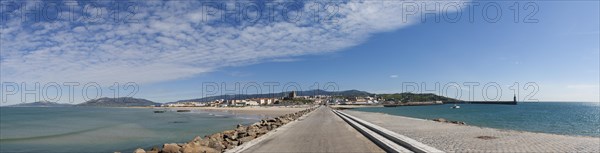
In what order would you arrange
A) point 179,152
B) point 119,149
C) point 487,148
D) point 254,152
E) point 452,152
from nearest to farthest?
point 452,152, point 487,148, point 254,152, point 179,152, point 119,149

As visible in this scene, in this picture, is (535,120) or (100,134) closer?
(100,134)

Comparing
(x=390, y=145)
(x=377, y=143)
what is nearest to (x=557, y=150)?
(x=390, y=145)

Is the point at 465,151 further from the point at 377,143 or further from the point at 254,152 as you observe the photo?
the point at 254,152

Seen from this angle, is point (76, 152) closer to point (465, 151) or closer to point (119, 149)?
point (119, 149)

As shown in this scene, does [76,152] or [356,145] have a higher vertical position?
[356,145]

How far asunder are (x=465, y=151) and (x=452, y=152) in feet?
1.35

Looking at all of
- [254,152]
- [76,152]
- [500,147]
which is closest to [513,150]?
[500,147]

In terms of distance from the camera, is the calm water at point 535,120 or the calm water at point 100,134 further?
the calm water at point 535,120

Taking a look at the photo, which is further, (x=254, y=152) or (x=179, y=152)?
(x=179, y=152)

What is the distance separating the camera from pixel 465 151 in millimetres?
A: 10664

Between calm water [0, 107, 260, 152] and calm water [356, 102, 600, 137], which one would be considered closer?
calm water [0, 107, 260, 152]

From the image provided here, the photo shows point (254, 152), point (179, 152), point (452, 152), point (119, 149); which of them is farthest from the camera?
point (119, 149)

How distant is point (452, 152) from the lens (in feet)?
34.6

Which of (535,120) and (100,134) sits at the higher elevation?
(100,134)
